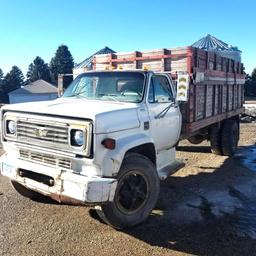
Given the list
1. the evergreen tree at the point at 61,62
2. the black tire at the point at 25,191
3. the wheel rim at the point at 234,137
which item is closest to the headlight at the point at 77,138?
the black tire at the point at 25,191

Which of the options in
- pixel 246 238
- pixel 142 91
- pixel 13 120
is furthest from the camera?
pixel 142 91

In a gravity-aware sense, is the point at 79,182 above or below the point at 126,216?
above

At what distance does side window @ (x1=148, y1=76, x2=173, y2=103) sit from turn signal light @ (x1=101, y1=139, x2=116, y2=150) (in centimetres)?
132

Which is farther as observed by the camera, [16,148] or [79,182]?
[16,148]

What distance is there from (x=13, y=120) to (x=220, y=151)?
20.2 ft

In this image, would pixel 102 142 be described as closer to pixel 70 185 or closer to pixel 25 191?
pixel 70 185

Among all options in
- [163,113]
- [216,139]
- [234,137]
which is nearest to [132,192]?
[163,113]

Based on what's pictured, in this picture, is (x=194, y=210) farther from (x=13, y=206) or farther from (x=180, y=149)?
(x=180, y=149)

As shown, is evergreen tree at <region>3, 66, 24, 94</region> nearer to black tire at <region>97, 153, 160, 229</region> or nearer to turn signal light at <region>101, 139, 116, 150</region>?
black tire at <region>97, 153, 160, 229</region>

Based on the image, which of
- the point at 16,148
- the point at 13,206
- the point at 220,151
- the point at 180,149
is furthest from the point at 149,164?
the point at 180,149

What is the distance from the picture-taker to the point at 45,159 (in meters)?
5.00

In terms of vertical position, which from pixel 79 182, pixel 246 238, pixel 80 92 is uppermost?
pixel 80 92

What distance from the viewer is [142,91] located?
5.71 m

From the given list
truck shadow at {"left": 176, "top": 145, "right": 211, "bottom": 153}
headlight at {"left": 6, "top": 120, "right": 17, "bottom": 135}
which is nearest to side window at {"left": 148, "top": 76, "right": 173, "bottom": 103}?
headlight at {"left": 6, "top": 120, "right": 17, "bottom": 135}
